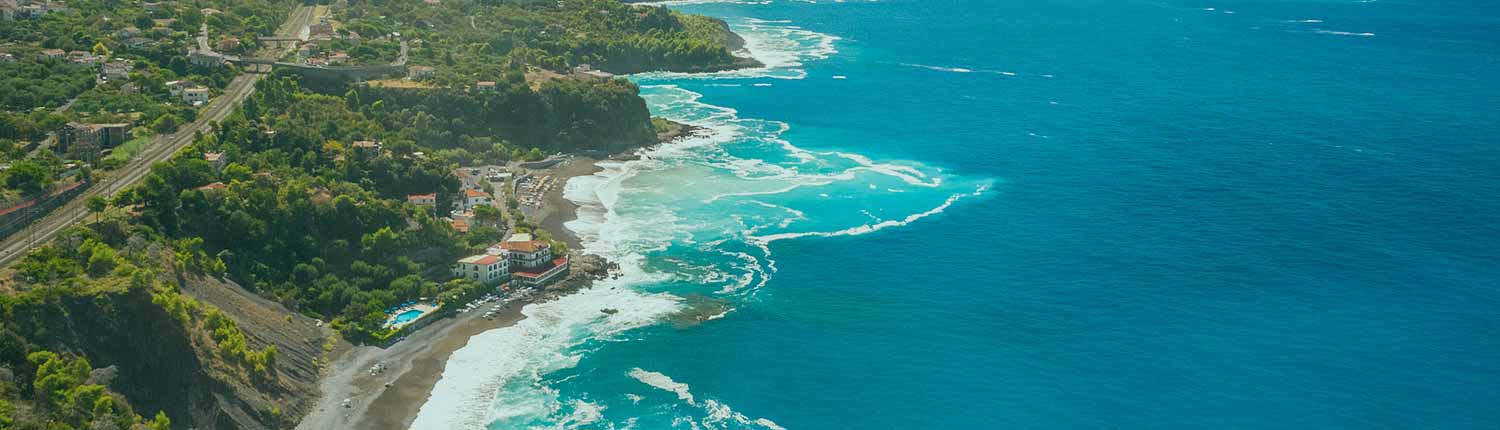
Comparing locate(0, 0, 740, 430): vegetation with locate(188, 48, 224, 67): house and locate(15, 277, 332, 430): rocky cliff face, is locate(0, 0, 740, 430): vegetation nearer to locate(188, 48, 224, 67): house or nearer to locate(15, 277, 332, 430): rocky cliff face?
locate(15, 277, 332, 430): rocky cliff face

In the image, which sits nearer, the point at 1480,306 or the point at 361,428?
the point at 361,428

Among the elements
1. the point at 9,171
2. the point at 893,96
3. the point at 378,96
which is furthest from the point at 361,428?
the point at 893,96

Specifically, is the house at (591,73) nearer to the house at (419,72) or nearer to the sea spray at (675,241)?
the sea spray at (675,241)

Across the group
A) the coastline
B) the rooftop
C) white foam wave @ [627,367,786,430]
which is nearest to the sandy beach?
the coastline

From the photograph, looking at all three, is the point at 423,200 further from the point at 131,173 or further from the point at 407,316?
the point at 131,173

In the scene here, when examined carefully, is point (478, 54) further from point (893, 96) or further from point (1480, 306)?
point (1480, 306)

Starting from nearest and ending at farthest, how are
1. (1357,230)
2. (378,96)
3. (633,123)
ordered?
(1357,230)
(378,96)
(633,123)

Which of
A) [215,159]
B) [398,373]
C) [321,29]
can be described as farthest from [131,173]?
[321,29]
